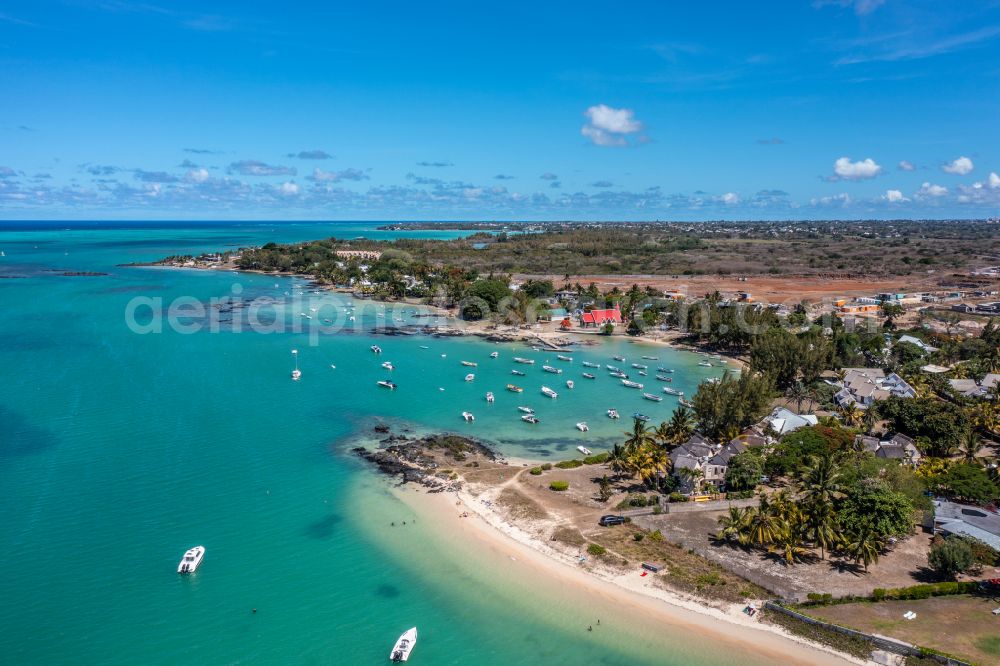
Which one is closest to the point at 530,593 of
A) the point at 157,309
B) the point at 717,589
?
the point at 717,589

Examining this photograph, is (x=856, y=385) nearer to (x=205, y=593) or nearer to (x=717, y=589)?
(x=717, y=589)

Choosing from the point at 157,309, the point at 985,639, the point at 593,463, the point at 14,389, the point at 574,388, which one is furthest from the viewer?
the point at 157,309

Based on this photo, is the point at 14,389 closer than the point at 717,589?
No

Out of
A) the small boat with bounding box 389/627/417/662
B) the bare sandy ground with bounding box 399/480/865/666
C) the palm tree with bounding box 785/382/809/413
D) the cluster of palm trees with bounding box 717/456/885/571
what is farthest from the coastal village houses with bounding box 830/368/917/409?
the small boat with bounding box 389/627/417/662

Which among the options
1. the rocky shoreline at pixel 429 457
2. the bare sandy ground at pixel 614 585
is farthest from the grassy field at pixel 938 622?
the rocky shoreline at pixel 429 457

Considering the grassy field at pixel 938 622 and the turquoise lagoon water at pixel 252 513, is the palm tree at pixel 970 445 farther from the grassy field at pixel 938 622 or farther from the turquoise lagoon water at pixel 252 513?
the turquoise lagoon water at pixel 252 513

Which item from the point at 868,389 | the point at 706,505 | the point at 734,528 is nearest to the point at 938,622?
the point at 734,528

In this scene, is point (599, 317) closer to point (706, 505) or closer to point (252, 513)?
point (706, 505)
